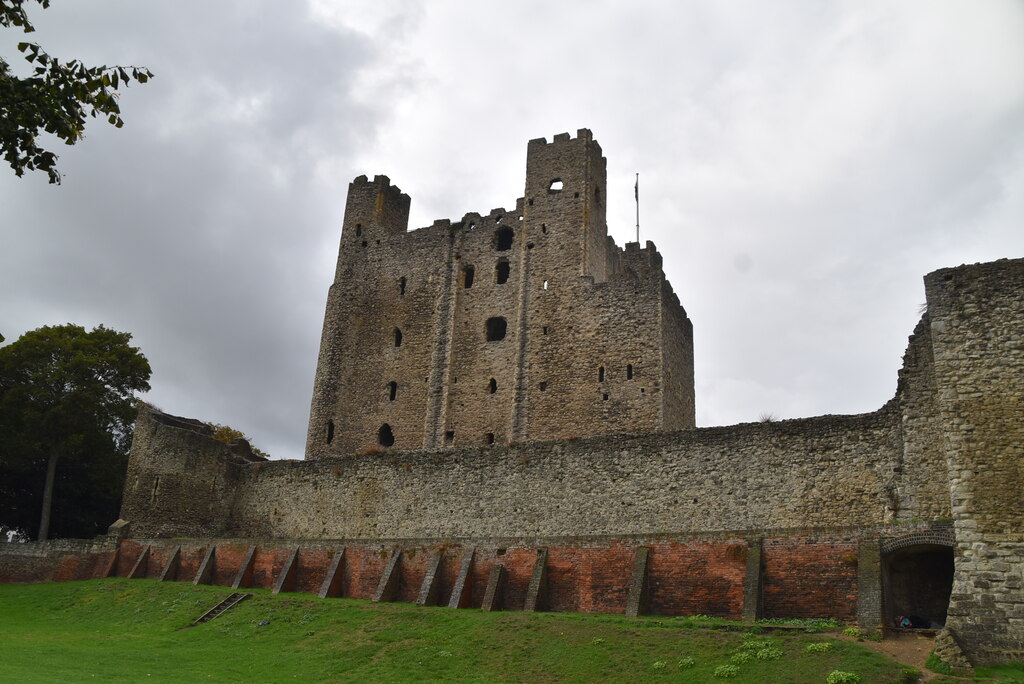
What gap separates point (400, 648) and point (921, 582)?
36.8 ft

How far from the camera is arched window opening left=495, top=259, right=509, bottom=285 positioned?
132ft

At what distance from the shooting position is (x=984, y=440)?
17.2m

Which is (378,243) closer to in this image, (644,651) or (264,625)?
(264,625)

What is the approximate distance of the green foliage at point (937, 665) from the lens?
14.9 m

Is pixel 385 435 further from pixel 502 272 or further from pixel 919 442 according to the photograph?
pixel 919 442

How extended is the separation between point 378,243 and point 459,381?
9.43 metres

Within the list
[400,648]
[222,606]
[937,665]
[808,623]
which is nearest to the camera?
[937,665]

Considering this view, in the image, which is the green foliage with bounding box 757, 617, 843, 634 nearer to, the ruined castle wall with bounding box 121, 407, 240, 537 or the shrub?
the shrub

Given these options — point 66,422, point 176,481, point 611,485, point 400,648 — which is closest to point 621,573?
point 611,485

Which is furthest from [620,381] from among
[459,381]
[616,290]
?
[459,381]

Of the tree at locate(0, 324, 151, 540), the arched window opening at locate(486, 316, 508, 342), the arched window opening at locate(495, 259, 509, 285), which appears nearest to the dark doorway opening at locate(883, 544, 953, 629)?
the arched window opening at locate(486, 316, 508, 342)

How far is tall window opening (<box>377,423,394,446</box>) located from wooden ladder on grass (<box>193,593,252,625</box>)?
14.1m

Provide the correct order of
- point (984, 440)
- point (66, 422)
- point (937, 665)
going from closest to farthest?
point (937, 665), point (984, 440), point (66, 422)

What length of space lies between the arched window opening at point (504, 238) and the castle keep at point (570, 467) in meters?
0.18
